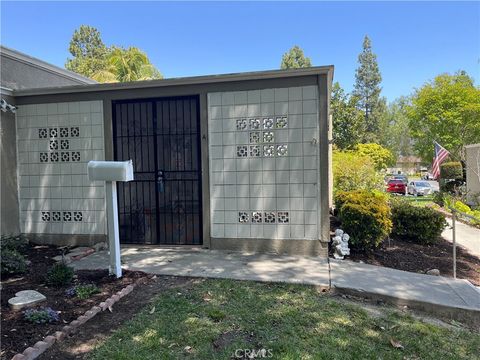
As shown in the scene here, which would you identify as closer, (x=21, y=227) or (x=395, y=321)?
(x=395, y=321)

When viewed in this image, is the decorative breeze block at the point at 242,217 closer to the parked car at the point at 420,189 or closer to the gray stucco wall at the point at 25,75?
the gray stucco wall at the point at 25,75

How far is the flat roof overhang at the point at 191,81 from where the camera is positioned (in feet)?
18.8

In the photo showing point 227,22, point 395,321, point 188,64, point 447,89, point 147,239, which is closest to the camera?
point 395,321

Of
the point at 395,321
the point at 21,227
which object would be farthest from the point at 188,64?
the point at 395,321

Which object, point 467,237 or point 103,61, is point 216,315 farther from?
point 103,61

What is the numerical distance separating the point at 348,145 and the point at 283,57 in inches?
620

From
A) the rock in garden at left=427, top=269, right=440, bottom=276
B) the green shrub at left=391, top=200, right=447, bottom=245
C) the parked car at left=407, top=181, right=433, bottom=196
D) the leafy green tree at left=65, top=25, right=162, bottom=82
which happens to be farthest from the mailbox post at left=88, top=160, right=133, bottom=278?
the parked car at left=407, top=181, right=433, bottom=196

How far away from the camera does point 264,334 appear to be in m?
3.13

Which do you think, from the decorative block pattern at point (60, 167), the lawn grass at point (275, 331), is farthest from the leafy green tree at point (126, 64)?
the lawn grass at point (275, 331)

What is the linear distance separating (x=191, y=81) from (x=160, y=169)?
1.69 m

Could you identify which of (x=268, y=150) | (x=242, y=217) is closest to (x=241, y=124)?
(x=268, y=150)

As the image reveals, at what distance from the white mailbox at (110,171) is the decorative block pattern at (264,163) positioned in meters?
1.99

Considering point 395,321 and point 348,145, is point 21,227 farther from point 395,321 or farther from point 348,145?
point 348,145

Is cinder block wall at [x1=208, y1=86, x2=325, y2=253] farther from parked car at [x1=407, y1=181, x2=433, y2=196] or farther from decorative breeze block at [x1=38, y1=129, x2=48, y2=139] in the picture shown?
parked car at [x1=407, y1=181, x2=433, y2=196]
